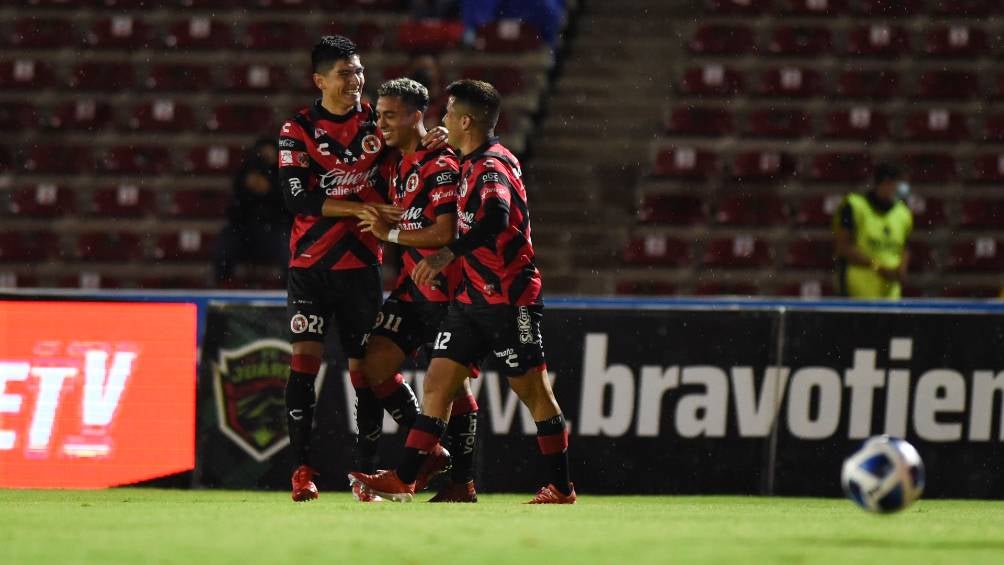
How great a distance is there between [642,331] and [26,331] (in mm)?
3915

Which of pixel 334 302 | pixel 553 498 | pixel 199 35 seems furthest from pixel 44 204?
pixel 553 498

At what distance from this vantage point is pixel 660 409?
34.0 feet

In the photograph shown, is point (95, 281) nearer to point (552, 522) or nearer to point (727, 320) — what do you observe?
point (727, 320)

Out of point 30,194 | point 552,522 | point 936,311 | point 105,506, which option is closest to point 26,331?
point 105,506

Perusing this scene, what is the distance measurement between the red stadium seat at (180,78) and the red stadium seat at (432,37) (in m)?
2.24

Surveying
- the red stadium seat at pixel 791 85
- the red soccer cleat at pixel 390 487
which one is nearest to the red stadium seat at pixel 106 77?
the red stadium seat at pixel 791 85

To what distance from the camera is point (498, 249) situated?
25.5 feet

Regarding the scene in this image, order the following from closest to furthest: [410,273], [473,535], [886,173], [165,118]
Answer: [473,535]
[410,273]
[886,173]
[165,118]

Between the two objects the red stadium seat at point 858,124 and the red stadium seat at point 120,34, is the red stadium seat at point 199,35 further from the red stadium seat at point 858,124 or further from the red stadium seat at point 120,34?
the red stadium seat at point 858,124

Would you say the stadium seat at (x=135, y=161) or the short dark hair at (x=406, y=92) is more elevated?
the short dark hair at (x=406, y=92)

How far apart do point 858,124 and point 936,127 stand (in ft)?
2.65

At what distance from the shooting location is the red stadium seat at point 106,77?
18.1m

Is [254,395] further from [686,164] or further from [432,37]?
[432,37]

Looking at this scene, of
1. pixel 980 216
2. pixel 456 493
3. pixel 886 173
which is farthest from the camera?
pixel 980 216
